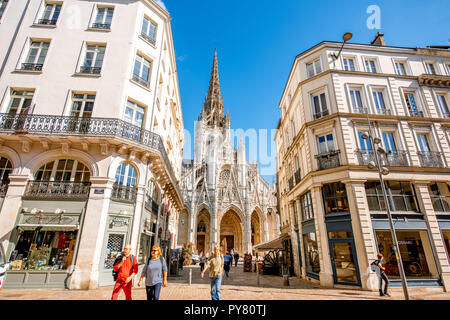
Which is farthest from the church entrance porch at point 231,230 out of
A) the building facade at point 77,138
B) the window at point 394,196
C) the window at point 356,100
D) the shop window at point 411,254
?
the window at point 356,100

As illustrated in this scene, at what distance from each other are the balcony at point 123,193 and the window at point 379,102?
13.1 m

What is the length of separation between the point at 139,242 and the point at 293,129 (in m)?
11.8

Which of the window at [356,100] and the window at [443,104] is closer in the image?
the window at [356,100]

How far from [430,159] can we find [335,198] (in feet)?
17.3

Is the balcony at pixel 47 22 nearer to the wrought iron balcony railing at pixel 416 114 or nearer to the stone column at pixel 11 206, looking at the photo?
the stone column at pixel 11 206

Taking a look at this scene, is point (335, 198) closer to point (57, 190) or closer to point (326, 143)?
point (326, 143)

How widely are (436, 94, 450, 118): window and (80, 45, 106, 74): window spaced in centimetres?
1820

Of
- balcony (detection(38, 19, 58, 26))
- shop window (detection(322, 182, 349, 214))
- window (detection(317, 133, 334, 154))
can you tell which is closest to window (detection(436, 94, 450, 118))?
window (detection(317, 133, 334, 154))

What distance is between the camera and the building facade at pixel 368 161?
9.59 metres

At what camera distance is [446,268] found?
913 centimetres

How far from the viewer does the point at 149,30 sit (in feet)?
39.5

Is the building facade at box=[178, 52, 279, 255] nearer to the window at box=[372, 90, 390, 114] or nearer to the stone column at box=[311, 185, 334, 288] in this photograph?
the stone column at box=[311, 185, 334, 288]

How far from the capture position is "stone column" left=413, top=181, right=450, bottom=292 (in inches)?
357
